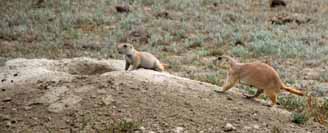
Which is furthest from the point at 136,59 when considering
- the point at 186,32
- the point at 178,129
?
the point at 186,32

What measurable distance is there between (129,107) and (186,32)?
893cm

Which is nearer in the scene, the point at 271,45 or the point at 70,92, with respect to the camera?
the point at 70,92

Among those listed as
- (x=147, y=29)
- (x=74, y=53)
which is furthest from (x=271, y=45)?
(x=74, y=53)

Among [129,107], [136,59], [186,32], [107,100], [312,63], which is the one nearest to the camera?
[129,107]

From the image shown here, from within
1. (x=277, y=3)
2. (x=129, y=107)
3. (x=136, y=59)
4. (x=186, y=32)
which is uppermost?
(x=129, y=107)

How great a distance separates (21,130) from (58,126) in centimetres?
37

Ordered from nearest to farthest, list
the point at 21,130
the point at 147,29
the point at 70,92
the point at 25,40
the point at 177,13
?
the point at 21,130 → the point at 70,92 → the point at 25,40 → the point at 147,29 → the point at 177,13

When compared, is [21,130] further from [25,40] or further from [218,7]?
[218,7]

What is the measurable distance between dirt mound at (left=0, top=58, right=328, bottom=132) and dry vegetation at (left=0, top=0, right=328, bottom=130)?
1706 millimetres

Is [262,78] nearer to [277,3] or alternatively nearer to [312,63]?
[312,63]

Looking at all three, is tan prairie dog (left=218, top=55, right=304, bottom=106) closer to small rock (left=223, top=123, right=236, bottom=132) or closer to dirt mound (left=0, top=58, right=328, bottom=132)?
dirt mound (left=0, top=58, right=328, bottom=132)

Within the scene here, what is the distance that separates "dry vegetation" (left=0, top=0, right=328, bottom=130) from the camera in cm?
1158

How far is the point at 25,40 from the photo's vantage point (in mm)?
13750

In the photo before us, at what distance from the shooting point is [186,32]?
49.0 feet
